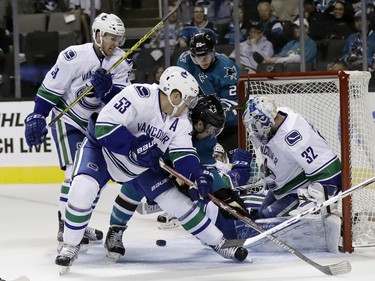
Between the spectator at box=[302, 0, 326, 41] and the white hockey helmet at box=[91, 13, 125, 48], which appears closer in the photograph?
the white hockey helmet at box=[91, 13, 125, 48]

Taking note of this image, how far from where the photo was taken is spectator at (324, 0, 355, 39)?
822 centimetres

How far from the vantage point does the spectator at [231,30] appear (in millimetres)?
8234

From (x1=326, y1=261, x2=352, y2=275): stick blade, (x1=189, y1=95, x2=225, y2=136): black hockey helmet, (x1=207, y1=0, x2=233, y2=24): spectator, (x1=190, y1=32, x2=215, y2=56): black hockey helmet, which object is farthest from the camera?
(x1=207, y1=0, x2=233, y2=24): spectator

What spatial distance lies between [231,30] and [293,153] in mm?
3164

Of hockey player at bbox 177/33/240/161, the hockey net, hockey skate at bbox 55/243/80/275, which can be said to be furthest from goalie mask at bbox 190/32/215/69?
hockey skate at bbox 55/243/80/275

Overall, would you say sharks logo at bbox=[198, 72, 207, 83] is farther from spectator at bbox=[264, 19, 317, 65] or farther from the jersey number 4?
spectator at bbox=[264, 19, 317, 65]

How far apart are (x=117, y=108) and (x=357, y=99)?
4.21ft

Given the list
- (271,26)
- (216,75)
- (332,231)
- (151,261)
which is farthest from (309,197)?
→ (271,26)

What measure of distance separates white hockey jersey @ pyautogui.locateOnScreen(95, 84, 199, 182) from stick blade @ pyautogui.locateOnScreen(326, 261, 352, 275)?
29.6 inches

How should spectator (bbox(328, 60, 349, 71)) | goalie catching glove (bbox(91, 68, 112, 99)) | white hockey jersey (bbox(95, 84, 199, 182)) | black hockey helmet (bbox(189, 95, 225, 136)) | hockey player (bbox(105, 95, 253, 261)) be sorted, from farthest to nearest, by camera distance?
1. spectator (bbox(328, 60, 349, 71))
2. goalie catching glove (bbox(91, 68, 112, 99))
3. black hockey helmet (bbox(189, 95, 225, 136))
4. hockey player (bbox(105, 95, 253, 261))
5. white hockey jersey (bbox(95, 84, 199, 182))

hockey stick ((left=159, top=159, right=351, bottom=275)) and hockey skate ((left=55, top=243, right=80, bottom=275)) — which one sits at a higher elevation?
hockey stick ((left=159, top=159, right=351, bottom=275))

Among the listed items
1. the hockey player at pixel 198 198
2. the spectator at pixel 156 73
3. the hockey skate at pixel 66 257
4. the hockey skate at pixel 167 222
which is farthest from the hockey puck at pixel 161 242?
the spectator at pixel 156 73

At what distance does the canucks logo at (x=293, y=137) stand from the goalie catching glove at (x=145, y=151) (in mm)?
657

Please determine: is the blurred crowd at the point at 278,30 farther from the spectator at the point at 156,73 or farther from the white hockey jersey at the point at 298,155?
the white hockey jersey at the point at 298,155
